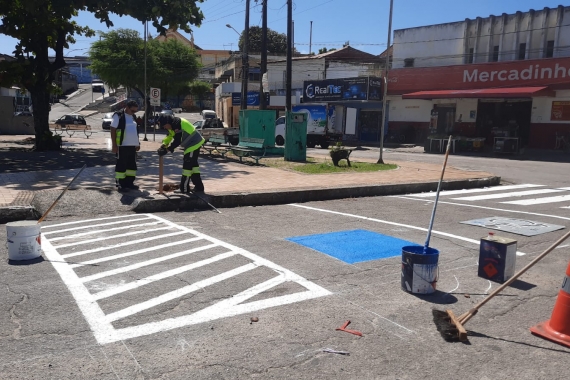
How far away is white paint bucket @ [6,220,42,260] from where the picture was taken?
6262mm

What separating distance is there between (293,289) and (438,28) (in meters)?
34.8

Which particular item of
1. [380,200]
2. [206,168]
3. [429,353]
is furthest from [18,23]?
[429,353]

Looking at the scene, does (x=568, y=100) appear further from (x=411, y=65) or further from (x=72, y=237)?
(x=72, y=237)

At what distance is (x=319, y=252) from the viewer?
700cm

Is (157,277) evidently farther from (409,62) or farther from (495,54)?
(409,62)

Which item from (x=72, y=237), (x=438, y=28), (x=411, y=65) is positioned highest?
(x=438, y=28)

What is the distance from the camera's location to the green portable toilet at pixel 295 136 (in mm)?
18656

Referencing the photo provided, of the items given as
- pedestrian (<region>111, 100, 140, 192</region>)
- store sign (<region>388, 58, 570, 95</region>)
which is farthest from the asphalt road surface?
store sign (<region>388, 58, 570, 95</region>)

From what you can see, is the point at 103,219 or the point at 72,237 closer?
the point at 72,237

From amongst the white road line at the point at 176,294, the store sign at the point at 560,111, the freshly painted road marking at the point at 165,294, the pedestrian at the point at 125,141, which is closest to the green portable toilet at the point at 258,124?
the pedestrian at the point at 125,141

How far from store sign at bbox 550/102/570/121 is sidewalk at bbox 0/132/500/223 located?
16.4m

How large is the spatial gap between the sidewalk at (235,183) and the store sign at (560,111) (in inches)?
647

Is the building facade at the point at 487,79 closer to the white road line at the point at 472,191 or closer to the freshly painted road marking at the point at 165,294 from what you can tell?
the white road line at the point at 472,191

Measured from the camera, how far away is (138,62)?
5362 centimetres
